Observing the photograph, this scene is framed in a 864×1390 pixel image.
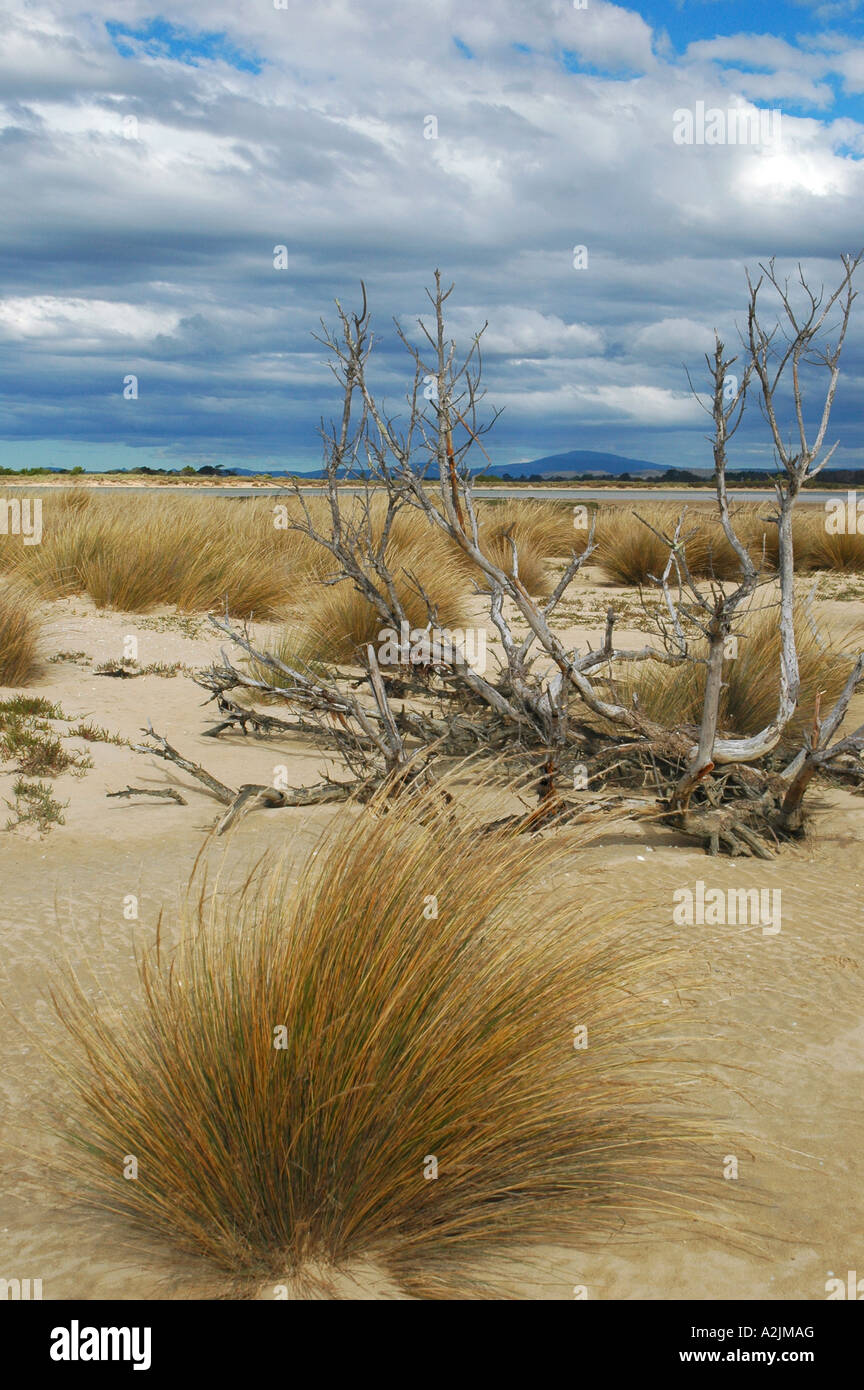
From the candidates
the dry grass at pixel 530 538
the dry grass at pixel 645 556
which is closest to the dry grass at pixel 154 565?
the dry grass at pixel 530 538

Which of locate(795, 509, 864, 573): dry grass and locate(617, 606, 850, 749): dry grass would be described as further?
locate(795, 509, 864, 573): dry grass

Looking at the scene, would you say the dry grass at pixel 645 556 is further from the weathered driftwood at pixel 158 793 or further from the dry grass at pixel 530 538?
the weathered driftwood at pixel 158 793

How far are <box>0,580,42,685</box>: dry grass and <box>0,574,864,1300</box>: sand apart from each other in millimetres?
822

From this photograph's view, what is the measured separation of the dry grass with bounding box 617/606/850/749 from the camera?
Result: 7.14 m

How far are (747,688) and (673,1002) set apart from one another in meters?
3.97

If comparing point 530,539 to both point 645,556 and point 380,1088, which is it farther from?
point 380,1088

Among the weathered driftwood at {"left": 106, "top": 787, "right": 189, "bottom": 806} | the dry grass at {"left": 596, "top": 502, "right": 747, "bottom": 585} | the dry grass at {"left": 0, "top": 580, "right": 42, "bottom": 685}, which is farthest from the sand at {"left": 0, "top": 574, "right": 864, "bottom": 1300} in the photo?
the dry grass at {"left": 596, "top": 502, "right": 747, "bottom": 585}

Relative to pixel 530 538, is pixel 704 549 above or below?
below

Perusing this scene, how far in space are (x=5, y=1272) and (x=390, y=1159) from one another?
0.83 m

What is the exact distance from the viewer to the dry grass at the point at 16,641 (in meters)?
8.03

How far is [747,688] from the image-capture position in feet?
23.8

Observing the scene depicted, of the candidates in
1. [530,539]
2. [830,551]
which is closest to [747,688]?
[530,539]

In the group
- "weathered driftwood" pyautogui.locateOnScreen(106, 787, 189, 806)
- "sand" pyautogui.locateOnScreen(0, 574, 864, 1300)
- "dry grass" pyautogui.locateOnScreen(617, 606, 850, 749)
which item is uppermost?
"dry grass" pyautogui.locateOnScreen(617, 606, 850, 749)

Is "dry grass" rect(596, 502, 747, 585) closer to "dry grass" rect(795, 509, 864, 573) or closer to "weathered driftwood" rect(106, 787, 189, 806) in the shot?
"dry grass" rect(795, 509, 864, 573)
